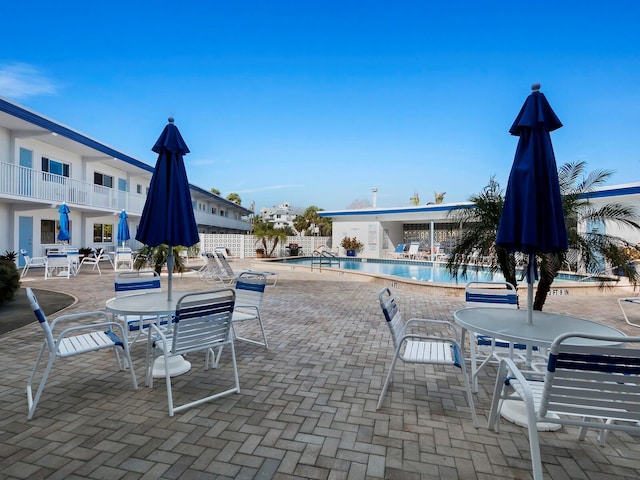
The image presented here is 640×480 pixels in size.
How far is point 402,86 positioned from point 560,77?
7.92 meters

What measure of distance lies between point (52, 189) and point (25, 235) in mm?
2259

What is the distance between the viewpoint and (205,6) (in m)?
11.3

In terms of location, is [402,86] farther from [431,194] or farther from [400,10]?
[431,194]

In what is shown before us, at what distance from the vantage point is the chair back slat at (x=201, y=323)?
293cm

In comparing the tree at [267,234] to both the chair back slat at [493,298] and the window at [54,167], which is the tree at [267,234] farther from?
the chair back slat at [493,298]

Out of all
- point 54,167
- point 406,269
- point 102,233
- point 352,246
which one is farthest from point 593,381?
point 102,233

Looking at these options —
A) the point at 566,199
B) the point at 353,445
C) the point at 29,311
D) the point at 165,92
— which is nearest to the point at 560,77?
the point at 566,199

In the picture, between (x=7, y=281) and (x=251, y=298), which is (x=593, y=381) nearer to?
(x=251, y=298)

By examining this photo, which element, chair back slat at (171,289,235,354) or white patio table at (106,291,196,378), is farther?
white patio table at (106,291,196,378)

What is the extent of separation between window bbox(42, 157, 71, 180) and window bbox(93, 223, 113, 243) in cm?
364

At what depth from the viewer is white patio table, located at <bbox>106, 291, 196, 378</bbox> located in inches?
126

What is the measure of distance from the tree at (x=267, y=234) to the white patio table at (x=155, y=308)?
17.0 m

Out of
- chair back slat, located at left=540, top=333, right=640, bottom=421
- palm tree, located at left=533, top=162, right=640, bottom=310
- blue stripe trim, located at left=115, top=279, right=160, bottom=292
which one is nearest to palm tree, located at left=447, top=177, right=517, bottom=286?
palm tree, located at left=533, top=162, right=640, bottom=310

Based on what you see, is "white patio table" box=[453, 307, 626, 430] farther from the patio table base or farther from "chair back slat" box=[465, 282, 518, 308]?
the patio table base
